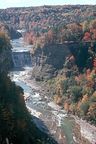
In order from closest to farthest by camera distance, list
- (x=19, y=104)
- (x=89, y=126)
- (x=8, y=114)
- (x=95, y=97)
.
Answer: (x=8, y=114), (x=19, y=104), (x=89, y=126), (x=95, y=97)

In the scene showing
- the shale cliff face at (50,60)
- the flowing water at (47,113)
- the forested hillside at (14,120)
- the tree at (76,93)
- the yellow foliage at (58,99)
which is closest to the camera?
the forested hillside at (14,120)

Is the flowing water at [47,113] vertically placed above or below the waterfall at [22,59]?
above

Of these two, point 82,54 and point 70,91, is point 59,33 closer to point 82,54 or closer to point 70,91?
point 82,54

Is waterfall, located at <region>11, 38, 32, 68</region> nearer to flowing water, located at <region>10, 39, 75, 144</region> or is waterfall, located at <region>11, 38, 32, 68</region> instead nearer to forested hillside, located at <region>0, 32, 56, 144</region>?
flowing water, located at <region>10, 39, 75, 144</region>

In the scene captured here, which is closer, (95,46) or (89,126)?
(89,126)

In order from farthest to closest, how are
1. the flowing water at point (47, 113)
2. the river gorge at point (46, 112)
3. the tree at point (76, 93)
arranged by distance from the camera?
the tree at point (76, 93) < the flowing water at point (47, 113) < the river gorge at point (46, 112)

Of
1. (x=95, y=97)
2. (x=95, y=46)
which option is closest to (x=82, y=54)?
Answer: (x=95, y=46)

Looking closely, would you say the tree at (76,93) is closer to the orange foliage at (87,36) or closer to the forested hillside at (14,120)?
the orange foliage at (87,36)

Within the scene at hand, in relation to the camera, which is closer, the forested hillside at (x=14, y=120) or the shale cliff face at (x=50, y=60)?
the forested hillside at (x=14, y=120)

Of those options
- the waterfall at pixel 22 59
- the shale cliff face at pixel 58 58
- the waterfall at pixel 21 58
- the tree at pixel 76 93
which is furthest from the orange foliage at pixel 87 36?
the waterfall at pixel 22 59

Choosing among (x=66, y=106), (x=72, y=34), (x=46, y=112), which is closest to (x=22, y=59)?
(x=72, y=34)

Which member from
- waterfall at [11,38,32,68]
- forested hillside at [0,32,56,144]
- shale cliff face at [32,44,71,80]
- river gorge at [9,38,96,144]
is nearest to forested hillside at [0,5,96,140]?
shale cliff face at [32,44,71,80]
